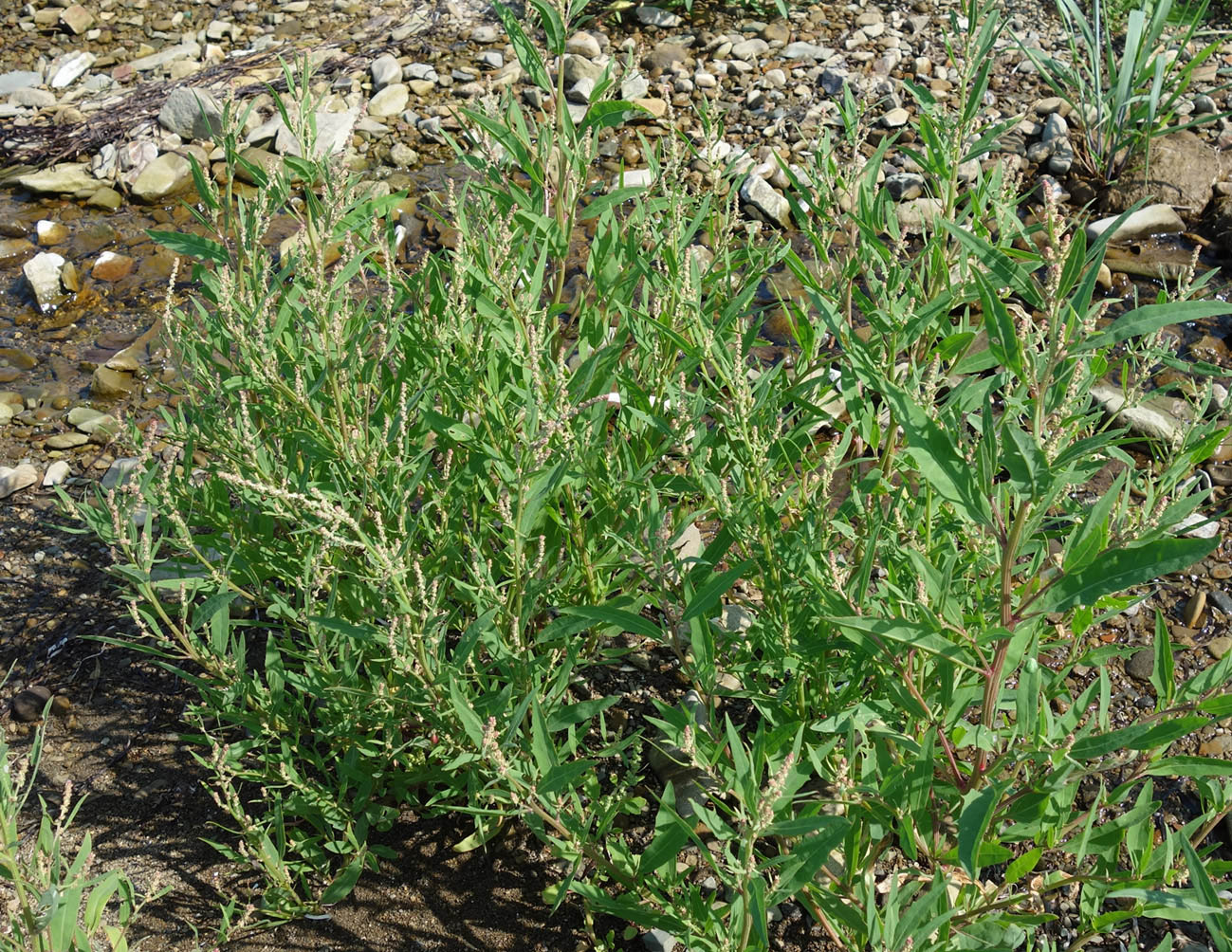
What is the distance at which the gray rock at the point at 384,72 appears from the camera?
6.23m

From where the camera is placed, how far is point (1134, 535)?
1.87 metres

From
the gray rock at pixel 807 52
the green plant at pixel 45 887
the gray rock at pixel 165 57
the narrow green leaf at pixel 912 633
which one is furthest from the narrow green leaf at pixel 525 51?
the gray rock at pixel 165 57

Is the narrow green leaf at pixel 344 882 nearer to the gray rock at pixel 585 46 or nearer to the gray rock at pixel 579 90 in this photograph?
the gray rock at pixel 579 90

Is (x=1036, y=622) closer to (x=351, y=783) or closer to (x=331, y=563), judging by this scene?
(x=331, y=563)

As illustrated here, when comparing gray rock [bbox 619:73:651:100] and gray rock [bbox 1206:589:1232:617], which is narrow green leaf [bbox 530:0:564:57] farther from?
gray rock [bbox 619:73:651:100]

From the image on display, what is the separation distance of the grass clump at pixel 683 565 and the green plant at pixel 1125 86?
8.60ft

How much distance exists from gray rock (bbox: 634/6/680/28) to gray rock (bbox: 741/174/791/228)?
1696mm

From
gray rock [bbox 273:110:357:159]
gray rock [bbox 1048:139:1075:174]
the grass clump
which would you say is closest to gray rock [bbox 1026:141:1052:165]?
gray rock [bbox 1048:139:1075:174]

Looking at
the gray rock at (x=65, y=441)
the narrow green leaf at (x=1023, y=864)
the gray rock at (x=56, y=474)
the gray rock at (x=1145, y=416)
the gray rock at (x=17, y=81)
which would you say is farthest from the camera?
the gray rock at (x=17, y=81)

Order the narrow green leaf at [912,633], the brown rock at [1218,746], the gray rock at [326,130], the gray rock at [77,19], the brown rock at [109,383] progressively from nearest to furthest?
1. the narrow green leaf at [912,633]
2. the brown rock at [1218,746]
3. the brown rock at [109,383]
4. the gray rock at [326,130]
5. the gray rock at [77,19]

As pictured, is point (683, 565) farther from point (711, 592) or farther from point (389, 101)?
point (389, 101)

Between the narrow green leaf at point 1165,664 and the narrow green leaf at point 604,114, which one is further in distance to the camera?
the narrow green leaf at point 604,114

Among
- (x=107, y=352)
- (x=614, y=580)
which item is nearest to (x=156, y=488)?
(x=614, y=580)

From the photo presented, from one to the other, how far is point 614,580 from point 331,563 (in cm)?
68
